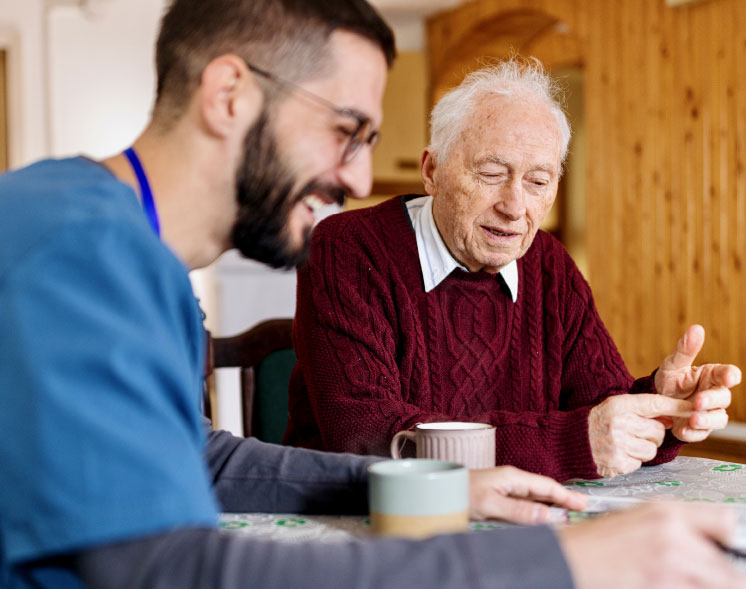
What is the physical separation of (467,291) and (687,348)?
45 centimetres

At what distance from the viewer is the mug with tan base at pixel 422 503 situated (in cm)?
80

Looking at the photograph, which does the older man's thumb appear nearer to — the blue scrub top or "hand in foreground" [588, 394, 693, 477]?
"hand in foreground" [588, 394, 693, 477]

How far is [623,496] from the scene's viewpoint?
108cm

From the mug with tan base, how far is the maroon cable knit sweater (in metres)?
0.54

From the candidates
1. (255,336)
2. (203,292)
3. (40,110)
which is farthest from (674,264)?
(40,110)

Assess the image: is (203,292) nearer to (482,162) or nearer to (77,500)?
(482,162)

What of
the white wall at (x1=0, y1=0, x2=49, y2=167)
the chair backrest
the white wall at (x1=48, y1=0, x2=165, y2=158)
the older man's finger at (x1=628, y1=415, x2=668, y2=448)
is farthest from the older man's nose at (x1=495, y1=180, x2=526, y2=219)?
the white wall at (x1=0, y1=0, x2=49, y2=167)

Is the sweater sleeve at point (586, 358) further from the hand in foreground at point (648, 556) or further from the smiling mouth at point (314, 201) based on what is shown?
the hand in foreground at point (648, 556)

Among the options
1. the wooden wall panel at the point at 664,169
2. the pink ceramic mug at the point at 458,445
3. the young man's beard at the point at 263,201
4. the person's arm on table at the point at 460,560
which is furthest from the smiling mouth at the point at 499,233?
the wooden wall panel at the point at 664,169

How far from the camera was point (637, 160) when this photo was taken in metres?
4.39

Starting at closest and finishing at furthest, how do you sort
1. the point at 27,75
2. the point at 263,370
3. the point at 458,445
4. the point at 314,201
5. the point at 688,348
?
the point at 314,201 < the point at 458,445 < the point at 688,348 < the point at 263,370 < the point at 27,75

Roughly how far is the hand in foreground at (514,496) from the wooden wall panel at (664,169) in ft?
10.7

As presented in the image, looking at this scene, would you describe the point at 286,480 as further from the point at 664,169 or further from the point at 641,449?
the point at 664,169

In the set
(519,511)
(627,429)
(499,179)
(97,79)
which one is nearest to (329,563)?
(519,511)
